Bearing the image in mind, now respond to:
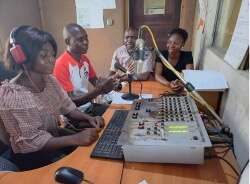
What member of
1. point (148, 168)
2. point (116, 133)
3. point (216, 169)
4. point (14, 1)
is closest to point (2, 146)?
point (116, 133)

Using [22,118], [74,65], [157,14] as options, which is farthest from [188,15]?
[22,118]

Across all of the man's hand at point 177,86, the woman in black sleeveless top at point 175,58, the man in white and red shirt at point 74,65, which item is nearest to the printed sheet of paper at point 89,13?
the man in white and red shirt at point 74,65

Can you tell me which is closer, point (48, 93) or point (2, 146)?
point (2, 146)

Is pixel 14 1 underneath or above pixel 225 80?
above

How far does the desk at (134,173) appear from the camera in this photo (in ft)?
2.51

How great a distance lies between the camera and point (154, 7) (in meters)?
3.06

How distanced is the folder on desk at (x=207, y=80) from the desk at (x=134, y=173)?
1.33 ft

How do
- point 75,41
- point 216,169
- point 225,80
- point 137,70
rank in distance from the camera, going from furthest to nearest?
point 75,41 < point 137,70 < point 225,80 < point 216,169

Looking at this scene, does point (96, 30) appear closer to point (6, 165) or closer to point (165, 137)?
point (6, 165)

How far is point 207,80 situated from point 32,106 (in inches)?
37.6

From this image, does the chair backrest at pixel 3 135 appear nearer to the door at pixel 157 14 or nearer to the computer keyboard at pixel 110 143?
the computer keyboard at pixel 110 143

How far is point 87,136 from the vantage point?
1012mm

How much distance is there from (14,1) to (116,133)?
268cm

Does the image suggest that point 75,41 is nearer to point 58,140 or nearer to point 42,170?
point 58,140
